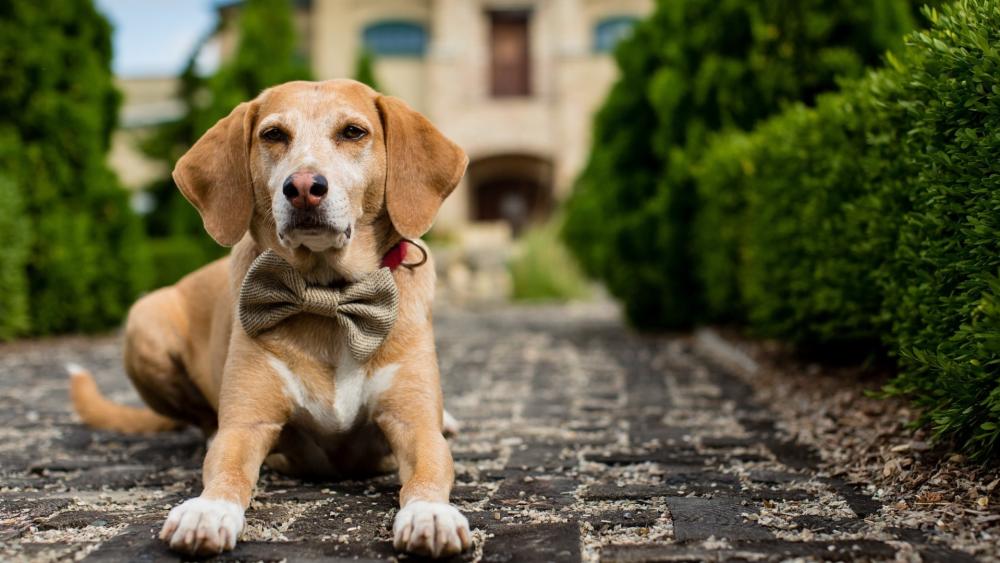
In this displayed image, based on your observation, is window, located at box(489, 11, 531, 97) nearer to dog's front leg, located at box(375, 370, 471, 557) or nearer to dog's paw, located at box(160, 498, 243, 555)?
dog's front leg, located at box(375, 370, 471, 557)

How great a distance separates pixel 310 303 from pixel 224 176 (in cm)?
63

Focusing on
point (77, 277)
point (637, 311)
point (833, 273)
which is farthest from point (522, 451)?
point (77, 277)

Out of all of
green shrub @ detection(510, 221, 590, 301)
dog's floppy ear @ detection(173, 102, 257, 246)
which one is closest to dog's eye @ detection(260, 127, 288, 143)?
dog's floppy ear @ detection(173, 102, 257, 246)

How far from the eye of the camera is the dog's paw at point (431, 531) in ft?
8.43

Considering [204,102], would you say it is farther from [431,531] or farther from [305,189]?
[431,531]

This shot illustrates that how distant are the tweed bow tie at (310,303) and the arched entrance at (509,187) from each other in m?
24.8

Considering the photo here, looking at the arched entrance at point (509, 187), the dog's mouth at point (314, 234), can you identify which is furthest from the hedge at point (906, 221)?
the arched entrance at point (509, 187)

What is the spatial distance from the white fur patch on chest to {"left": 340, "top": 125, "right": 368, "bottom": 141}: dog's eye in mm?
829

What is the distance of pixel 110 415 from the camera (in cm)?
478

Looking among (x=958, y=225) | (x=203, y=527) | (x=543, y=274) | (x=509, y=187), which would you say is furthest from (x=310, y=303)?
(x=509, y=187)

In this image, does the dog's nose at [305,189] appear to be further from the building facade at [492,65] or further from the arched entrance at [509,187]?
the arched entrance at [509,187]

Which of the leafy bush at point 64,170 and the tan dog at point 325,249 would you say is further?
the leafy bush at point 64,170

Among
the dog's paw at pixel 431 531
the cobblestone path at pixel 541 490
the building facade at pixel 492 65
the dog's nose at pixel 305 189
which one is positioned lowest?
the cobblestone path at pixel 541 490

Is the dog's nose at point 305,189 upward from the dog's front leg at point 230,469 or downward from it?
upward
